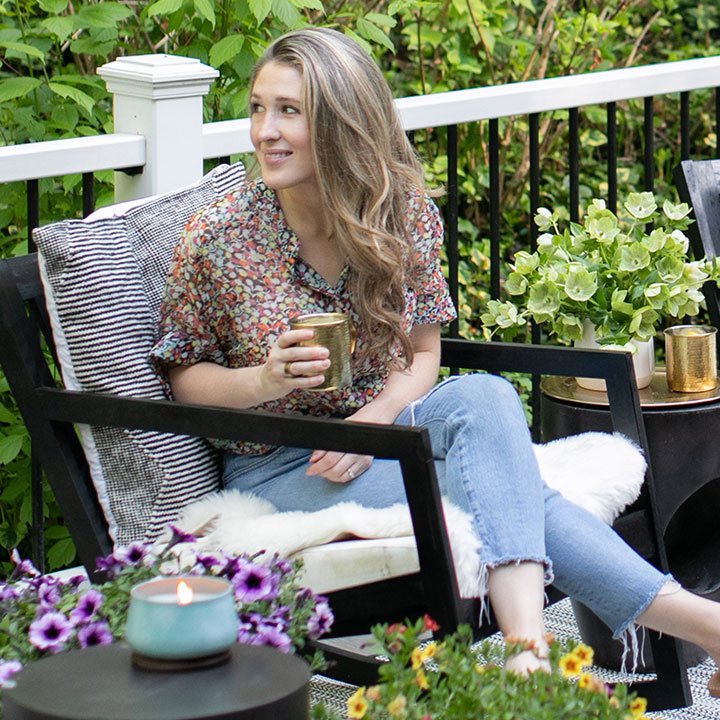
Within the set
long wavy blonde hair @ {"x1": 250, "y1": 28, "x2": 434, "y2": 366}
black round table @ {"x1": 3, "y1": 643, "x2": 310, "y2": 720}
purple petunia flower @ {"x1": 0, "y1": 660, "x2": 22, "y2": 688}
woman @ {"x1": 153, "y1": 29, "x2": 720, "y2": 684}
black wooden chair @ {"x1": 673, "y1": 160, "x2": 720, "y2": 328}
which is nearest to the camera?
black round table @ {"x1": 3, "y1": 643, "x2": 310, "y2": 720}

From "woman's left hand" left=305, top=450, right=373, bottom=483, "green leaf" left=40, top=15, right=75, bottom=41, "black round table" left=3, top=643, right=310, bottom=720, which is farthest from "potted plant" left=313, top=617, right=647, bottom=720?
"green leaf" left=40, top=15, right=75, bottom=41

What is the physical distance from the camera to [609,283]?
A: 281 centimetres

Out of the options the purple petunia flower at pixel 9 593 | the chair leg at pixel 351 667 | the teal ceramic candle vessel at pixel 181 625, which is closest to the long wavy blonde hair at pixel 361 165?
the chair leg at pixel 351 667

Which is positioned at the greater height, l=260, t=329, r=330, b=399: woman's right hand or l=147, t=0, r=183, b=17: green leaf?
l=147, t=0, r=183, b=17: green leaf

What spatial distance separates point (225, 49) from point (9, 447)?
0.93 metres

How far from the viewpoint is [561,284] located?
2768 mm

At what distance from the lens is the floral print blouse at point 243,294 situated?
2387 millimetres

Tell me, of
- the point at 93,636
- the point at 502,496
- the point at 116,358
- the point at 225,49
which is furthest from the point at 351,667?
the point at 225,49

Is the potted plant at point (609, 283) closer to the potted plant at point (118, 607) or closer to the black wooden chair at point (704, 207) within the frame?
the black wooden chair at point (704, 207)

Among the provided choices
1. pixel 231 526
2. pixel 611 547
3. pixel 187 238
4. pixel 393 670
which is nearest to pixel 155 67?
pixel 187 238

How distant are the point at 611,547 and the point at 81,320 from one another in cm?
90

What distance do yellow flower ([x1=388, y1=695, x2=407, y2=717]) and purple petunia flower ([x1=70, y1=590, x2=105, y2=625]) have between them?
1.38 ft

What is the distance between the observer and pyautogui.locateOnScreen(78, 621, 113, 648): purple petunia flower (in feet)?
5.60

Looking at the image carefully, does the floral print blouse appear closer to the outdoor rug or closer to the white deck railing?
the white deck railing
